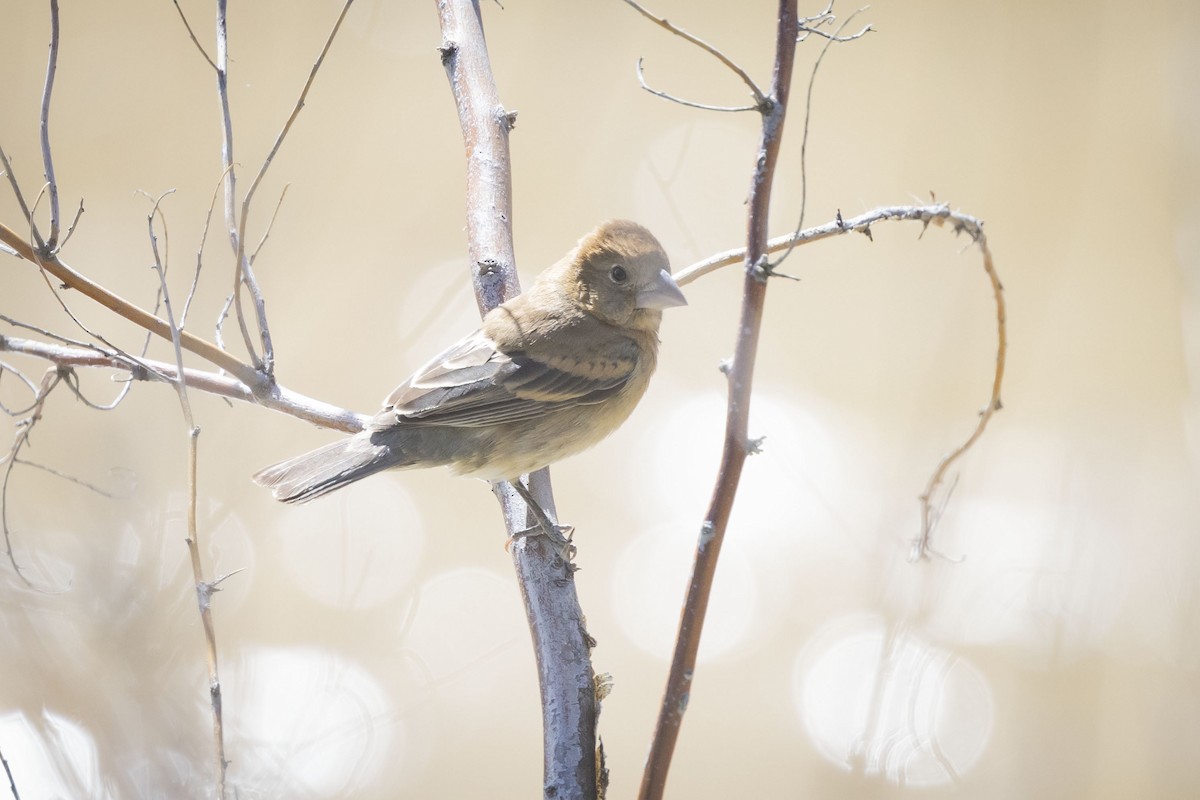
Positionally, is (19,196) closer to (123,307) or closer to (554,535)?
(123,307)

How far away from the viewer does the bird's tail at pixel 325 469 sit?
7.80ft

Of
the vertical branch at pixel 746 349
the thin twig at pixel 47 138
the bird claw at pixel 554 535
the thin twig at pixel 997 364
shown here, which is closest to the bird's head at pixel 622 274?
the bird claw at pixel 554 535

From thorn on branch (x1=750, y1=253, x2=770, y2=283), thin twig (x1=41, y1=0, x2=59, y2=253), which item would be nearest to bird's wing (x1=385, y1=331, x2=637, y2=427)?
thin twig (x1=41, y1=0, x2=59, y2=253)

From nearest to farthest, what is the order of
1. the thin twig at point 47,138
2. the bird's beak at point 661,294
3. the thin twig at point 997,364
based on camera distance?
the thin twig at point 47,138 → the thin twig at point 997,364 → the bird's beak at point 661,294

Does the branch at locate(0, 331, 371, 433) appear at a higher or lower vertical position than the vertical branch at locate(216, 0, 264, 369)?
lower

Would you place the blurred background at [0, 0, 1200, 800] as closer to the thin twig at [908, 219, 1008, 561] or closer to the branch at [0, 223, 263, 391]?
the thin twig at [908, 219, 1008, 561]

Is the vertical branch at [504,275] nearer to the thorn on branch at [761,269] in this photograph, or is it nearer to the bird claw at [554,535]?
the bird claw at [554,535]

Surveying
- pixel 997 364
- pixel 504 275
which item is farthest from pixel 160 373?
pixel 997 364

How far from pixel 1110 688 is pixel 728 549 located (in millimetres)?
1298

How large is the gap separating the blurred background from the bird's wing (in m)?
0.64

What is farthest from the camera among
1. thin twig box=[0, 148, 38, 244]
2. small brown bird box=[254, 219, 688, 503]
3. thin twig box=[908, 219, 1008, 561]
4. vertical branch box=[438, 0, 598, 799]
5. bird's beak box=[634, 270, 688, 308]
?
bird's beak box=[634, 270, 688, 308]

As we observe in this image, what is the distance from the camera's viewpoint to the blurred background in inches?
114

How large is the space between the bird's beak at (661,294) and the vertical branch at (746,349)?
119cm

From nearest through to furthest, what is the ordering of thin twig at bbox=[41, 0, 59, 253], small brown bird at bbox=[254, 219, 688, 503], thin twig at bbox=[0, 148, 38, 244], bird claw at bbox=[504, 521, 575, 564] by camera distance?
thin twig at bbox=[0, 148, 38, 244] < thin twig at bbox=[41, 0, 59, 253] < bird claw at bbox=[504, 521, 575, 564] < small brown bird at bbox=[254, 219, 688, 503]
